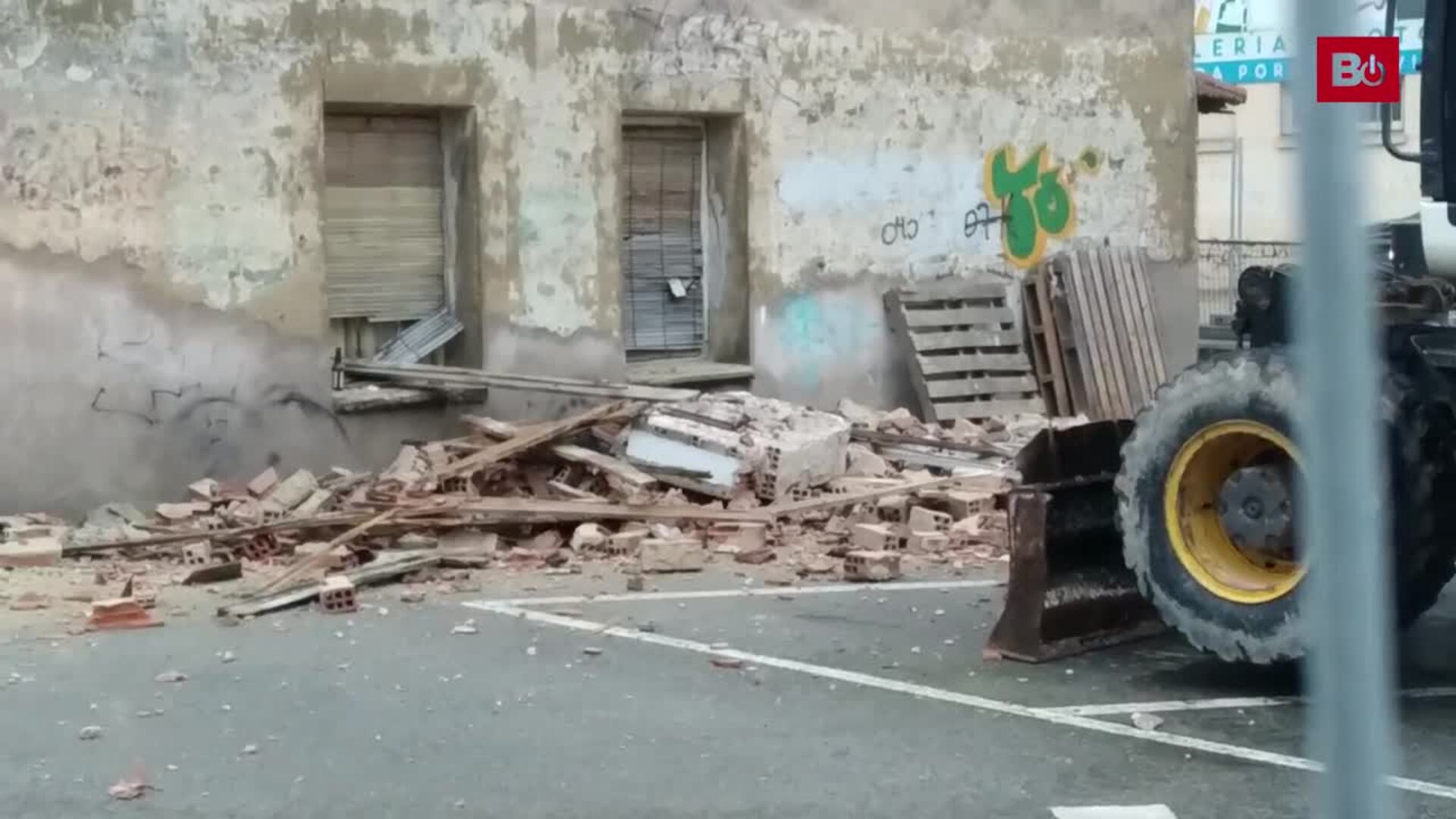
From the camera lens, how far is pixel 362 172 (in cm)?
1288

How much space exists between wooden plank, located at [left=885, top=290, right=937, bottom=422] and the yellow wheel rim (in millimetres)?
7305

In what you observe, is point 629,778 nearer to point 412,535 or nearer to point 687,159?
point 412,535

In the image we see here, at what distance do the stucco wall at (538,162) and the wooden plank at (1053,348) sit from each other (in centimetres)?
46

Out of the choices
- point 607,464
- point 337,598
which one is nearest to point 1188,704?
point 337,598

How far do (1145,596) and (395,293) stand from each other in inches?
275

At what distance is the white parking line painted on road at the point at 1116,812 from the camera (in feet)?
19.4

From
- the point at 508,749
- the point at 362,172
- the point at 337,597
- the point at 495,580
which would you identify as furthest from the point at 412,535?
the point at 508,749

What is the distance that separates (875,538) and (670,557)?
1216 millimetres

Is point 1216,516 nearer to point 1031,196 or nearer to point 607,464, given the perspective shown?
point 607,464

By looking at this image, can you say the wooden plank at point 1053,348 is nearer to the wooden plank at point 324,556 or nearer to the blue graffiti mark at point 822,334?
the blue graffiti mark at point 822,334

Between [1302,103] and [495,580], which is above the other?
[1302,103]

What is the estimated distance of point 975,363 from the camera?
1547cm

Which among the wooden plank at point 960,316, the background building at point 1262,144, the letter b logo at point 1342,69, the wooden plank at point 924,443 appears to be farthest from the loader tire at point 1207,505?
the wooden plank at point 960,316

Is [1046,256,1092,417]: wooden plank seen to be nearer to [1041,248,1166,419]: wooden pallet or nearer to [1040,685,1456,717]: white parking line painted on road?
[1041,248,1166,419]: wooden pallet
